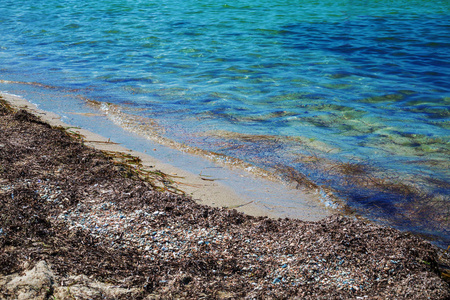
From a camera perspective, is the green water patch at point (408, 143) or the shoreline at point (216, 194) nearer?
the shoreline at point (216, 194)

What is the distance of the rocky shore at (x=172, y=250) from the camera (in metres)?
2.54

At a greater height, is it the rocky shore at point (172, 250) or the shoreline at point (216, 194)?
the rocky shore at point (172, 250)

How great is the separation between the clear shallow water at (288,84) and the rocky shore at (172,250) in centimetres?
120

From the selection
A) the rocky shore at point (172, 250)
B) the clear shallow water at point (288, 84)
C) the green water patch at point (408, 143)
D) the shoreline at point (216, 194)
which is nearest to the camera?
the rocky shore at point (172, 250)

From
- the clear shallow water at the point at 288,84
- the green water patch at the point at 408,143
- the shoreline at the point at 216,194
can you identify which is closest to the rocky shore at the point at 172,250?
the shoreline at the point at 216,194

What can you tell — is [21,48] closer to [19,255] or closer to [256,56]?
[256,56]

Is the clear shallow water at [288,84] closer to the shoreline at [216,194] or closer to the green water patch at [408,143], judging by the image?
the green water patch at [408,143]

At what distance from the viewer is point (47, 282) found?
2416 mm

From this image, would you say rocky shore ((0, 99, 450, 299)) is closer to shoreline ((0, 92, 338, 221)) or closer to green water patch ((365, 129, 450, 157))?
shoreline ((0, 92, 338, 221))

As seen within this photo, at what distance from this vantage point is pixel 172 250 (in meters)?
2.95

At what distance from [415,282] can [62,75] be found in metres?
8.62

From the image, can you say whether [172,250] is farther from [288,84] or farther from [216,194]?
[288,84]

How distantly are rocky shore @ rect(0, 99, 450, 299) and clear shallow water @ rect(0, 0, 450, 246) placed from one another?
3.95 ft

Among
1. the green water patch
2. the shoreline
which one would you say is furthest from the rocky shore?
the green water patch
